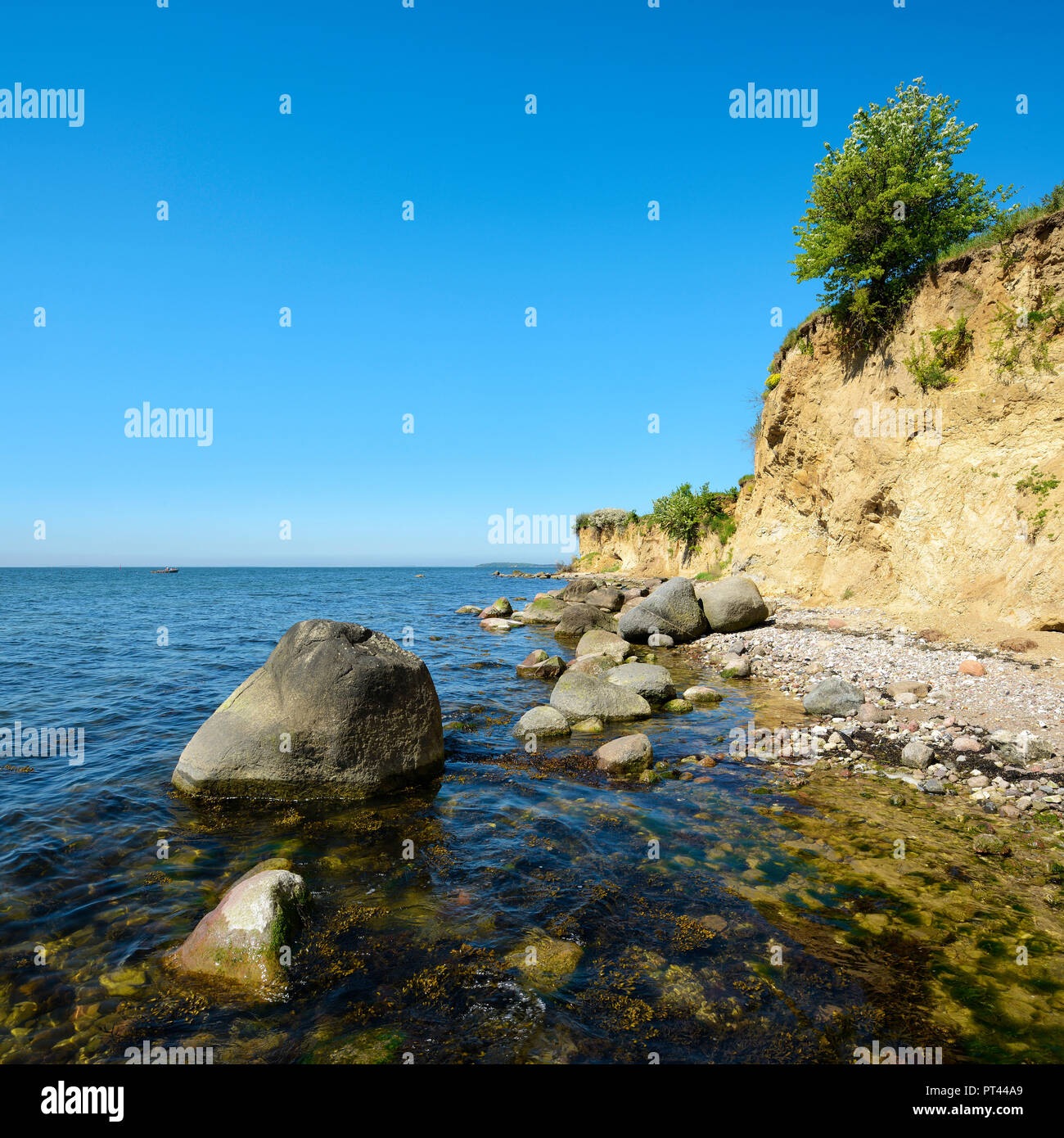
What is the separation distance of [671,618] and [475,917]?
58.2 ft

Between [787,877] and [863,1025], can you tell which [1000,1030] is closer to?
[863,1025]

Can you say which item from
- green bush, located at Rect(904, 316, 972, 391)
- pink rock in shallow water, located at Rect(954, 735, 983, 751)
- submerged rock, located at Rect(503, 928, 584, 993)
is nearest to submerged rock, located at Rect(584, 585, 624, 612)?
green bush, located at Rect(904, 316, 972, 391)

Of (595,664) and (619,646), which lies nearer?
(595,664)

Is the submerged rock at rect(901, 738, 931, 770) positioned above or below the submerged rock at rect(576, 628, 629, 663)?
below

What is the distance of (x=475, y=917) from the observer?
19.3 feet

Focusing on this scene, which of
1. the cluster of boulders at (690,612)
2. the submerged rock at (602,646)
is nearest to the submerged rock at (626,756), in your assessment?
the submerged rock at (602,646)

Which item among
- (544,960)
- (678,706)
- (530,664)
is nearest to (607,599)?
(530,664)

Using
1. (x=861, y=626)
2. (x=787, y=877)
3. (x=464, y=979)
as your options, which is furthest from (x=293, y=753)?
(x=861, y=626)

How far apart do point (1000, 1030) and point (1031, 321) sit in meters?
18.9

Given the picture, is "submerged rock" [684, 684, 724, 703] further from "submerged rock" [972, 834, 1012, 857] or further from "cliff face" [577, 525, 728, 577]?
"cliff face" [577, 525, 728, 577]

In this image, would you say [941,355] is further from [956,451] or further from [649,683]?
[649,683]

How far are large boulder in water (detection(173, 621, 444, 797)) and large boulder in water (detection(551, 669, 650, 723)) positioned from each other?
13.9 feet

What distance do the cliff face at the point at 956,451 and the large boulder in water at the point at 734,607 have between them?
2.92 metres

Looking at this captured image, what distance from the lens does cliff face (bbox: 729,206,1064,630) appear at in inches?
593
